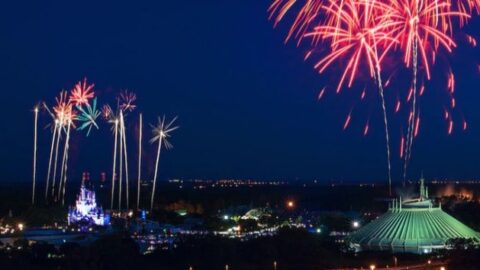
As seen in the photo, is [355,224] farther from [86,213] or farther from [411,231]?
[86,213]

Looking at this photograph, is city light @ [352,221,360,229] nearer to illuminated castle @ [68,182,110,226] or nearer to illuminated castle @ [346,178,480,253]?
illuminated castle @ [346,178,480,253]

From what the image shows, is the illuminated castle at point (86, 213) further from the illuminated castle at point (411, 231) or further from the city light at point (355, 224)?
the illuminated castle at point (411, 231)

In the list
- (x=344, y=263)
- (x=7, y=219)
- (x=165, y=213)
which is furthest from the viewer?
(x=165, y=213)

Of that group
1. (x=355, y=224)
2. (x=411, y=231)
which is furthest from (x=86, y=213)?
(x=411, y=231)

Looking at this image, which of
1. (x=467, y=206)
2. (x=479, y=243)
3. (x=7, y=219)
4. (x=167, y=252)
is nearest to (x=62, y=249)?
(x=167, y=252)

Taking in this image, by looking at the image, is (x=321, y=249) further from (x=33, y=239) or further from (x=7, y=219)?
(x=7, y=219)

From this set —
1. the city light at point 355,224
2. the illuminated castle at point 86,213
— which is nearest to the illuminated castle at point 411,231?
the city light at point 355,224
